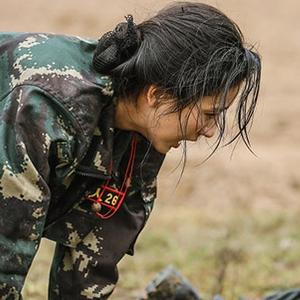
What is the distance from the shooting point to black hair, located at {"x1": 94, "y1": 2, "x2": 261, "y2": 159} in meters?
2.72

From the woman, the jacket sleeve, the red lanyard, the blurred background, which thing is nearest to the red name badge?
the red lanyard

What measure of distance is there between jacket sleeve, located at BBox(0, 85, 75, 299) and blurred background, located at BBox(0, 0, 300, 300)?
471 millimetres

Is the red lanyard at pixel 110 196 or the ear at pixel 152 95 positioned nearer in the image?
the ear at pixel 152 95

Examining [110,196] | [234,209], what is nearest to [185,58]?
[110,196]

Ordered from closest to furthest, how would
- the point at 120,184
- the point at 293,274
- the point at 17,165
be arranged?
the point at 17,165
the point at 120,184
the point at 293,274

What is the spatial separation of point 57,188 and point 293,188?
14.8ft

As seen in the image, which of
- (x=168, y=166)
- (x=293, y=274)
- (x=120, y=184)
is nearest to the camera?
(x=120, y=184)

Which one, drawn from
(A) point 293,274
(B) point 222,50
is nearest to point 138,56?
(B) point 222,50

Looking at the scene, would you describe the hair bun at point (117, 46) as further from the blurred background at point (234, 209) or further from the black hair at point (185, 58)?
the blurred background at point (234, 209)

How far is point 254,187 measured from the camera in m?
7.21

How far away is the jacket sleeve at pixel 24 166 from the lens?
2.63 m

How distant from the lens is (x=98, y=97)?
9.16 feet

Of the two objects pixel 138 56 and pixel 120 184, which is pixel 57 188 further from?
pixel 138 56

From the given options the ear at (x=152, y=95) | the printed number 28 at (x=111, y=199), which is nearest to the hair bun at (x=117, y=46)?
the ear at (x=152, y=95)
